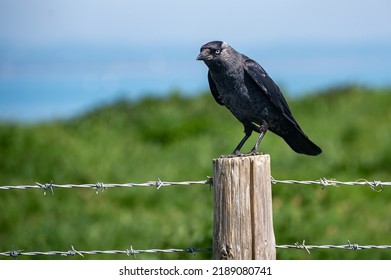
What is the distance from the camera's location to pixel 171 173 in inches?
424

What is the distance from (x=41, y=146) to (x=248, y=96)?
20.1ft

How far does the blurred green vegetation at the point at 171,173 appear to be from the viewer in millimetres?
8141

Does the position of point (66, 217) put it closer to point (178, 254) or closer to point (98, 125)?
point (178, 254)

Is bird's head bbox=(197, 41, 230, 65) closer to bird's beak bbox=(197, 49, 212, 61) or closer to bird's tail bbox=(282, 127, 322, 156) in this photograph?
bird's beak bbox=(197, 49, 212, 61)

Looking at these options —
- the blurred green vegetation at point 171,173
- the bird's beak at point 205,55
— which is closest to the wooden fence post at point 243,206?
the bird's beak at point 205,55

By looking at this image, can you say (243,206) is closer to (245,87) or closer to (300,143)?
(245,87)

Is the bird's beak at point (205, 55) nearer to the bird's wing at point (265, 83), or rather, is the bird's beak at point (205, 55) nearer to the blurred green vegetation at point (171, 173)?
the bird's wing at point (265, 83)

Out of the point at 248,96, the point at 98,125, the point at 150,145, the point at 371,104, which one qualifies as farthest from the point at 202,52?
the point at 371,104

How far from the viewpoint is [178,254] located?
7.45 m

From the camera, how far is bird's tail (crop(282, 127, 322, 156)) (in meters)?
5.57

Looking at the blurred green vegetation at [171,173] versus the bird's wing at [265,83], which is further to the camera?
the blurred green vegetation at [171,173]

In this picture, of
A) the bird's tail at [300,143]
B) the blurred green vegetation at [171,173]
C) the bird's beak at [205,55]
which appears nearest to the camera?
the bird's beak at [205,55]

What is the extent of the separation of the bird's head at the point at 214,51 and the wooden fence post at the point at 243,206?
4.21ft

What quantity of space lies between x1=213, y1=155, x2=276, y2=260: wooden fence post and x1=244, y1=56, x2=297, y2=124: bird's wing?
1182 mm
